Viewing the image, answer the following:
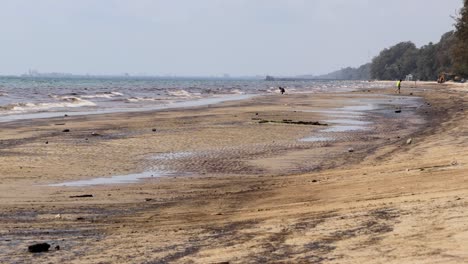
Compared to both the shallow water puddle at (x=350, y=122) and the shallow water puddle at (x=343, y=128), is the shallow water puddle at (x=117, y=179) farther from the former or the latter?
the shallow water puddle at (x=350, y=122)

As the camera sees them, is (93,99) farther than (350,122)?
Yes

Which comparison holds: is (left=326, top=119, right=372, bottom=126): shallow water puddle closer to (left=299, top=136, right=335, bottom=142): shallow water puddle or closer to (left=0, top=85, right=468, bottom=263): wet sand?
(left=299, top=136, right=335, bottom=142): shallow water puddle

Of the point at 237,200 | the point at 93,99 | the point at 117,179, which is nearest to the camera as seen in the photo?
the point at 237,200

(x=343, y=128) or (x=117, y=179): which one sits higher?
(x=117, y=179)

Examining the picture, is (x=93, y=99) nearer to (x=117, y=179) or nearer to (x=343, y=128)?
(x=343, y=128)

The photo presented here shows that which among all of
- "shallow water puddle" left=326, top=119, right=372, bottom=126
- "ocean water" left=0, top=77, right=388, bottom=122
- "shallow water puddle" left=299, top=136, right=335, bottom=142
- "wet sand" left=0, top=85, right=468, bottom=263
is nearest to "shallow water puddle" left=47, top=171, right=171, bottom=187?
"wet sand" left=0, top=85, right=468, bottom=263

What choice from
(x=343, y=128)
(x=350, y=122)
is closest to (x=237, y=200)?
(x=343, y=128)

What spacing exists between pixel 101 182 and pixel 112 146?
6.94m

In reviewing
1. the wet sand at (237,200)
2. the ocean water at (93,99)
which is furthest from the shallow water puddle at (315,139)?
the ocean water at (93,99)

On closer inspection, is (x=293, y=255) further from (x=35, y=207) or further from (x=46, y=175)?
(x=46, y=175)

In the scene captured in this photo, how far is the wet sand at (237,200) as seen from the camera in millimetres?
6738

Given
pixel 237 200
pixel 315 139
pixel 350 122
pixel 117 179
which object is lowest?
pixel 350 122

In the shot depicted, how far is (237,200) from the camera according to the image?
35.2 feet

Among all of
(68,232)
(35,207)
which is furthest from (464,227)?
(35,207)
